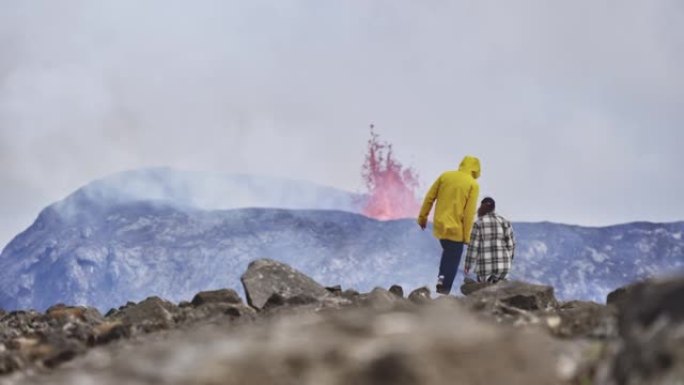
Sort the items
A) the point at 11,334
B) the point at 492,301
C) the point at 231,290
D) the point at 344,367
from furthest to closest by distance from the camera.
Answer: the point at 231,290, the point at 11,334, the point at 492,301, the point at 344,367

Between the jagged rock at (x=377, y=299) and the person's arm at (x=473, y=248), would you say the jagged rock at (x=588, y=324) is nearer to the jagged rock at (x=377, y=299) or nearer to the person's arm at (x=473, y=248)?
the jagged rock at (x=377, y=299)

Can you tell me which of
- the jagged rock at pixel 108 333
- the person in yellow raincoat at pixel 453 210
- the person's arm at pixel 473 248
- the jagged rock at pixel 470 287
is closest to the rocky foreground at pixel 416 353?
the jagged rock at pixel 108 333

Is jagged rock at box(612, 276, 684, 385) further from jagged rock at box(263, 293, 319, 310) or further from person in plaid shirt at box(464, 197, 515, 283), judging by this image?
person in plaid shirt at box(464, 197, 515, 283)

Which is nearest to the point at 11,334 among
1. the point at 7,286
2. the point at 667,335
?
the point at 667,335

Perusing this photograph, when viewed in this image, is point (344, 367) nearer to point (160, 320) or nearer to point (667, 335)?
point (667, 335)

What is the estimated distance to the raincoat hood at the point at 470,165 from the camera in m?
20.2

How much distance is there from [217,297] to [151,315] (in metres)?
1.75

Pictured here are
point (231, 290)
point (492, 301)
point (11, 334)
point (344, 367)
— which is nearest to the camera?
point (344, 367)

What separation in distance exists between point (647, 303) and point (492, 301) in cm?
525

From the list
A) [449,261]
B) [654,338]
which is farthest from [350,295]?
[654,338]

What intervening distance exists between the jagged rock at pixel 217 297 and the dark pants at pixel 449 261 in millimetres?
7356

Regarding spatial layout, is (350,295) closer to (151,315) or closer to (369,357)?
(151,315)

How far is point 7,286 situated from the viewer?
597 feet

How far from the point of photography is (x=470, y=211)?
20078 mm
